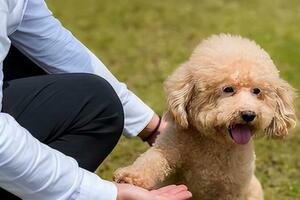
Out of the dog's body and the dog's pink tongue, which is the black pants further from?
the dog's pink tongue

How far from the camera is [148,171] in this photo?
225cm

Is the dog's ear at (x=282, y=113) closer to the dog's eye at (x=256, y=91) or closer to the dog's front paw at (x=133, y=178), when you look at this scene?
the dog's eye at (x=256, y=91)

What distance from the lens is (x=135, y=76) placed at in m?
4.21

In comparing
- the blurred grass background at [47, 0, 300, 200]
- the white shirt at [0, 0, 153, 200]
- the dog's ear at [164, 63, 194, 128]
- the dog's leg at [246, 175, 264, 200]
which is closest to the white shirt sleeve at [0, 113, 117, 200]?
the white shirt at [0, 0, 153, 200]

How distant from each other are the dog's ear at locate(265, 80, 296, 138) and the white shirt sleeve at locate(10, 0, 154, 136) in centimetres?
52

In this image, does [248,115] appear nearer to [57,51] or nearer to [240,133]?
[240,133]

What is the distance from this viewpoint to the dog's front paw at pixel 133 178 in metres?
2.17

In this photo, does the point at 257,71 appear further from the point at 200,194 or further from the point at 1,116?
the point at 1,116

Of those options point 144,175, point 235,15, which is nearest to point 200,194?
point 144,175

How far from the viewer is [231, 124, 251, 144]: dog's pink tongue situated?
7.23ft

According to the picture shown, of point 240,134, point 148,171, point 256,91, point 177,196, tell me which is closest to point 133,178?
point 148,171

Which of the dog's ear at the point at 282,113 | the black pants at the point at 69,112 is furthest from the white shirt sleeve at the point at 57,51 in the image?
the dog's ear at the point at 282,113

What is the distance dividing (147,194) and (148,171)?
12.8 inches

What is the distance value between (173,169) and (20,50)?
63 cm
